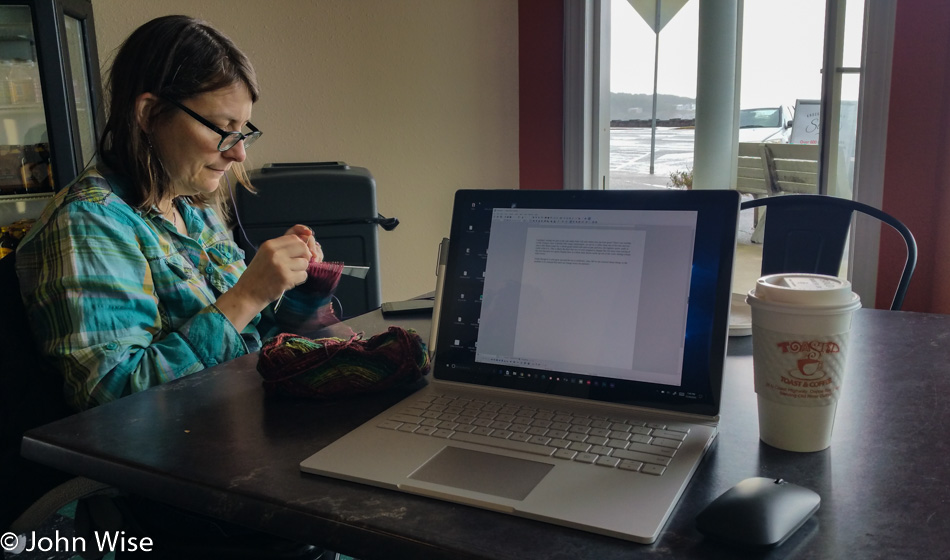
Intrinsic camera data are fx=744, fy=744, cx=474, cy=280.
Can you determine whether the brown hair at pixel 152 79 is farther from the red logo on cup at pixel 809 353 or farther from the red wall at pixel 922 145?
the red wall at pixel 922 145

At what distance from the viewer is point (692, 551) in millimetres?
609

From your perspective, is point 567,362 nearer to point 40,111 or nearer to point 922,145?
point 922,145

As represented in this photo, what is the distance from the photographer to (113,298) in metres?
1.18

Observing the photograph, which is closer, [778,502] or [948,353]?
[778,502]

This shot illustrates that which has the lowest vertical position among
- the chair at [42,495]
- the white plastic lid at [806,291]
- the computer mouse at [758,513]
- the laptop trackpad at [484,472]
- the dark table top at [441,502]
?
the chair at [42,495]

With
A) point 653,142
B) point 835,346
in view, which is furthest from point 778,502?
point 653,142

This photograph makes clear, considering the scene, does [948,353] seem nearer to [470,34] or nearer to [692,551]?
[692,551]

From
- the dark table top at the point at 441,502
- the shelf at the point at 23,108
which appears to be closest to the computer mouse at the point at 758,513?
the dark table top at the point at 441,502

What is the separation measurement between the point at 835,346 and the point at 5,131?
2835 mm

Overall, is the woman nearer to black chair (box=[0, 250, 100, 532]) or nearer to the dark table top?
black chair (box=[0, 250, 100, 532])

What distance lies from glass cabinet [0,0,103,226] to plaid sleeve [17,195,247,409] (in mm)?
1382

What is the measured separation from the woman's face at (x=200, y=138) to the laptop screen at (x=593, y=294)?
608 mm

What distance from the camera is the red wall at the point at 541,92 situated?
335cm

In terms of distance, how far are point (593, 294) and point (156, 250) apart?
820 millimetres
